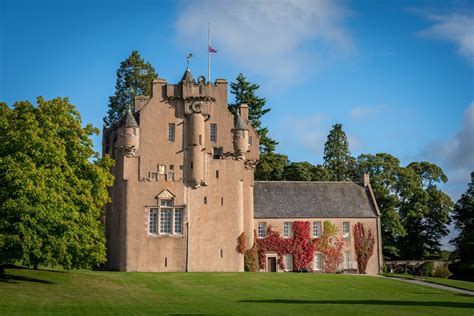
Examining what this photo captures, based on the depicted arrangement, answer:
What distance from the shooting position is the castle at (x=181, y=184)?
54438mm

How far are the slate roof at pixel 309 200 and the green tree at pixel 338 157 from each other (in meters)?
14.9

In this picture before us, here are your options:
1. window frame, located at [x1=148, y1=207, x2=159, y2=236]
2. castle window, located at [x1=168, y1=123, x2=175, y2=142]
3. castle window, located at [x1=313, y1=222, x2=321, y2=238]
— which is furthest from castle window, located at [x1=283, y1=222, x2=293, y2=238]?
castle window, located at [x1=168, y1=123, x2=175, y2=142]

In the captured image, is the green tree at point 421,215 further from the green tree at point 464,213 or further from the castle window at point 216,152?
the castle window at point 216,152

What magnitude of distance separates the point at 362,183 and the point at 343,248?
7.74 metres

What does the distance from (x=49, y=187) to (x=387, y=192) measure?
1745 inches

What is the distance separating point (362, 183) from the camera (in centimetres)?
6744

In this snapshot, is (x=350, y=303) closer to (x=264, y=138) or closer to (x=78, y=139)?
(x=78, y=139)

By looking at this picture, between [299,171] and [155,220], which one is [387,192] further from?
[155,220]

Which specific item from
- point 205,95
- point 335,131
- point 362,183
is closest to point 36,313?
point 205,95

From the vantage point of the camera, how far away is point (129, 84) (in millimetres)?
80312

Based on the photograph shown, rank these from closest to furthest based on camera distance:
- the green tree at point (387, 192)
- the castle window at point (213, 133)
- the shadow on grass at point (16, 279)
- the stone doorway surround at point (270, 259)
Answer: the shadow on grass at point (16, 279) < the castle window at point (213, 133) < the stone doorway surround at point (270, 259) < the green tree at point (387, 192)

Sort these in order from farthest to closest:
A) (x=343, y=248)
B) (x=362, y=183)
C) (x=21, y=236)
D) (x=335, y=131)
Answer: (x=335, y=131) < (x=362, y=183) < (x=343, y=248) < (x=21, y=236)

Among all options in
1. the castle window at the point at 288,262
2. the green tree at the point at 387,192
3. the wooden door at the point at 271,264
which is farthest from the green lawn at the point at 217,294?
the green tree at the point at 387,192

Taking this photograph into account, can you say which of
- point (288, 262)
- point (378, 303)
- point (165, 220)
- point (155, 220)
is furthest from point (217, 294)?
point (288, 262)
